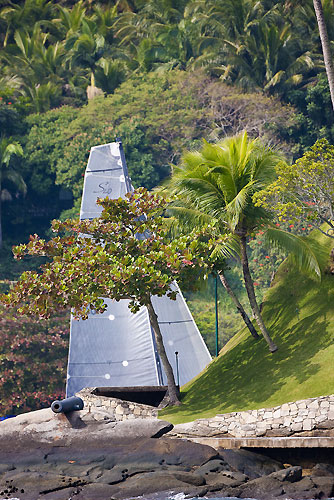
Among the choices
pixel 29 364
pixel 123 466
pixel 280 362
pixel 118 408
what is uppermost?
pixel 123 466

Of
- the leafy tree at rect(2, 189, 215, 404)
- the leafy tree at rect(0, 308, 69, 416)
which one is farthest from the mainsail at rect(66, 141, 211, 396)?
the leafy tree at rect(0, 308, 69, 416)

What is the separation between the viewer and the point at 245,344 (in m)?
26.5

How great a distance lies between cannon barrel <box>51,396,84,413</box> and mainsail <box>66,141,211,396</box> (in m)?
7.17

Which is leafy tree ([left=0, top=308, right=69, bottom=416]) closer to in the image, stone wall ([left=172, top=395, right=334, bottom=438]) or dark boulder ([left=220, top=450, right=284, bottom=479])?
stone wall ([left=172, top=395, right=334, bottom=438])

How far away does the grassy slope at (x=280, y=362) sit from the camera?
70.5 ft

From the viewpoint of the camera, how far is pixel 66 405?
2108 centimetres

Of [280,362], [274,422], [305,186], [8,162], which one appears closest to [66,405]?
[274,422]

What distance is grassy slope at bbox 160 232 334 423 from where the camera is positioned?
21484 mm

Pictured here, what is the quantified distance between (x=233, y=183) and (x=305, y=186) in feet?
9.48

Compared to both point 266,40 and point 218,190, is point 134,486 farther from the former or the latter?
point 266,40

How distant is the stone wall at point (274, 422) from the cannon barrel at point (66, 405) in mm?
3105

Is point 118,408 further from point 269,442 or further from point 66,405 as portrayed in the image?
point 269,442

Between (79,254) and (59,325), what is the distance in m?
19.0

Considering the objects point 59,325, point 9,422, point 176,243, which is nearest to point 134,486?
point 9,422
